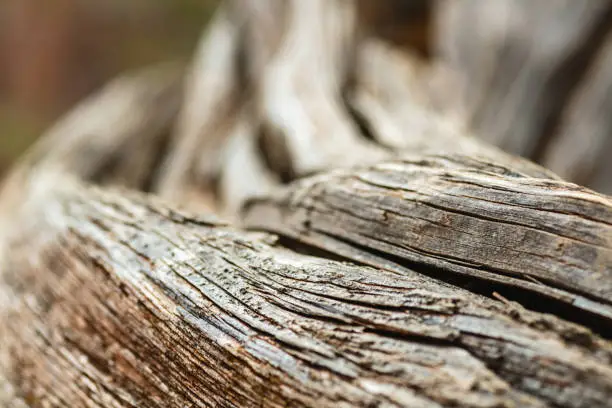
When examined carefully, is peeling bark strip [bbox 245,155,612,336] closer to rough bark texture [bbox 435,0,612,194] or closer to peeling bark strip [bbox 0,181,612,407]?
peeling bark strip [bbox 0,181,612,407]

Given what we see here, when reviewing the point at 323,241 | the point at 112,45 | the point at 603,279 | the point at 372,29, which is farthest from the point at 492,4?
the point at 112,45

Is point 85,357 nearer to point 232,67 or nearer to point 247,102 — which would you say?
point 247,102

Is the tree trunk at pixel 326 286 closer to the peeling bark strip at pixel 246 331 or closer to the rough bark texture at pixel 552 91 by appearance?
the peeling bark strip at pixel 246 331

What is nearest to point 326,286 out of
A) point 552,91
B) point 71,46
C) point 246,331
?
point 246,331

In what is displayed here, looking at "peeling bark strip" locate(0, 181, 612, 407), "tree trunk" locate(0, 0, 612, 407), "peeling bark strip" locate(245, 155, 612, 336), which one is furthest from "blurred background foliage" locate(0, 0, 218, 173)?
"peeling bark strip" locate(245, 155, 612, 336)

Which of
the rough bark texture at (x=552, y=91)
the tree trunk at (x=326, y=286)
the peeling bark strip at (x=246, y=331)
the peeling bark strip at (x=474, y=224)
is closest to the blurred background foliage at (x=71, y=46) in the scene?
the rough bark texture at (x=552, y=91)
